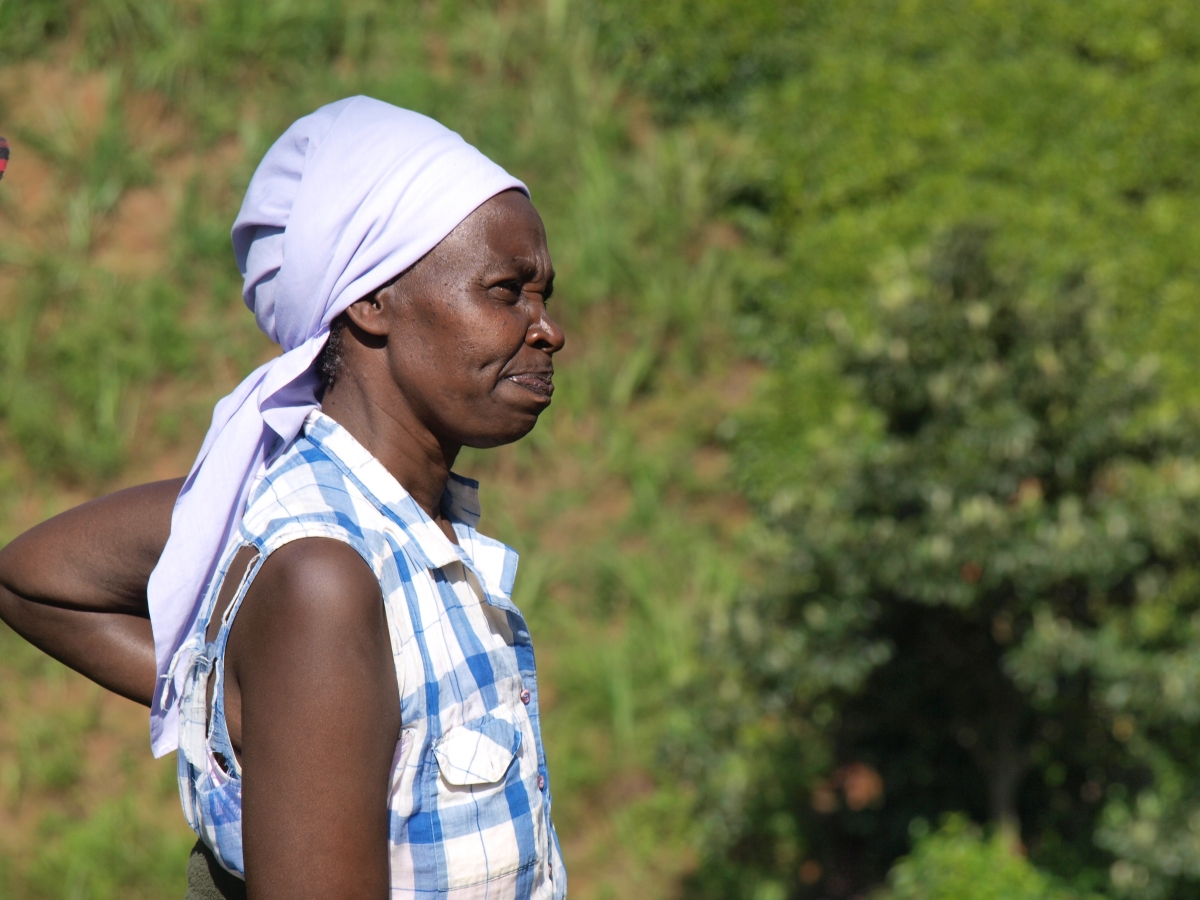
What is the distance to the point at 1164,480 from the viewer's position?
3779 millimetres

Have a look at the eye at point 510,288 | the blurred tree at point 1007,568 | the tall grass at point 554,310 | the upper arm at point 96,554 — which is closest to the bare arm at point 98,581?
the upper arm at point 96,554

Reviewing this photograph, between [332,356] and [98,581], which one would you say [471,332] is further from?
[98,581]

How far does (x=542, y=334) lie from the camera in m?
1.55

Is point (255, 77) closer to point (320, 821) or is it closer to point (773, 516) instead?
point (773, 516)

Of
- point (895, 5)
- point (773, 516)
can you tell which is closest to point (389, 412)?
point (773, 516)

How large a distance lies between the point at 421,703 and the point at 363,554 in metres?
0.16

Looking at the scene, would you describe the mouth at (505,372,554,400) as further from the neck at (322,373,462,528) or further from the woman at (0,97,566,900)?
the neck at (322,373,462,528)

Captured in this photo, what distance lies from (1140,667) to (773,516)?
113 cm

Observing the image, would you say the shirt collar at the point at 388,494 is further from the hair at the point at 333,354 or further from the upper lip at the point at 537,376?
the upper lip at the point at 537,376

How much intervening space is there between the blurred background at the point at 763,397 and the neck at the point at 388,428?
2400 millimetres

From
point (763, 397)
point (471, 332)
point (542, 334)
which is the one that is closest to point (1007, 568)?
point (763, 397)

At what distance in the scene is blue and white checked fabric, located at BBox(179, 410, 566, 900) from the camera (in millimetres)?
1299

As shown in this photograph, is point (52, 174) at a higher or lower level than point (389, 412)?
higher

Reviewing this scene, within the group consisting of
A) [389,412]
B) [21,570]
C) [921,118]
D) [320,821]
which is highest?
[921,118]
